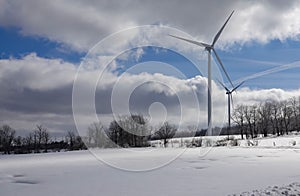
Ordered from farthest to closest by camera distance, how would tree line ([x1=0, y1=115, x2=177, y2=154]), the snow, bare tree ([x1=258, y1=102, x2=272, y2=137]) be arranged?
bare tree ([x1=258, y1=102, x2=272, y2=137]) → tree line ([x1=0, y1=115, x2=177, y2=154]) → the snow

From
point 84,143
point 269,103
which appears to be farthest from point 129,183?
point 269,103

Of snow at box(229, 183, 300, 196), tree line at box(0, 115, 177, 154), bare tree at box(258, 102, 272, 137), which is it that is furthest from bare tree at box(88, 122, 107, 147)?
bare tree at box(258, 102, 272, 137)

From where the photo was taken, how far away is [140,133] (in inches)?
1677

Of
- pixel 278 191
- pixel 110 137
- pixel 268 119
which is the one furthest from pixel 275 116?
pixel 278 191

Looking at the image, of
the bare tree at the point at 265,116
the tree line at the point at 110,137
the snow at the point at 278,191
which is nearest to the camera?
the snow at the point at 278,191

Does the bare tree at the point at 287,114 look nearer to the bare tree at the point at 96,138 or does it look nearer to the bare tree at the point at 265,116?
the bare tree at the point at 265,116

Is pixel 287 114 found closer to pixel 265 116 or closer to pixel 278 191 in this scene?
pixel 265 116

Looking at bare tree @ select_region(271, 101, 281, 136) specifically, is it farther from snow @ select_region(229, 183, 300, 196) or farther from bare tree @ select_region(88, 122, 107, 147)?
snow @ select_region(229, 183, 300, 196)

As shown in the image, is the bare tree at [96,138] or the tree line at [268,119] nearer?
the bare tree at [96,138]

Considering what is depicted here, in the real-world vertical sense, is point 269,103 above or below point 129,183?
above

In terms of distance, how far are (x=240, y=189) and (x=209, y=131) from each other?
92.1 ft

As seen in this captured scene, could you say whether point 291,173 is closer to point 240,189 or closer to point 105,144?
point 240,189

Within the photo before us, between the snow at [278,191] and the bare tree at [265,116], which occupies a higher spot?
the bare tree at [265,116]

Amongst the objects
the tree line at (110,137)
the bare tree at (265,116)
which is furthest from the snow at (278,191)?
the bare tree at (265,116)
